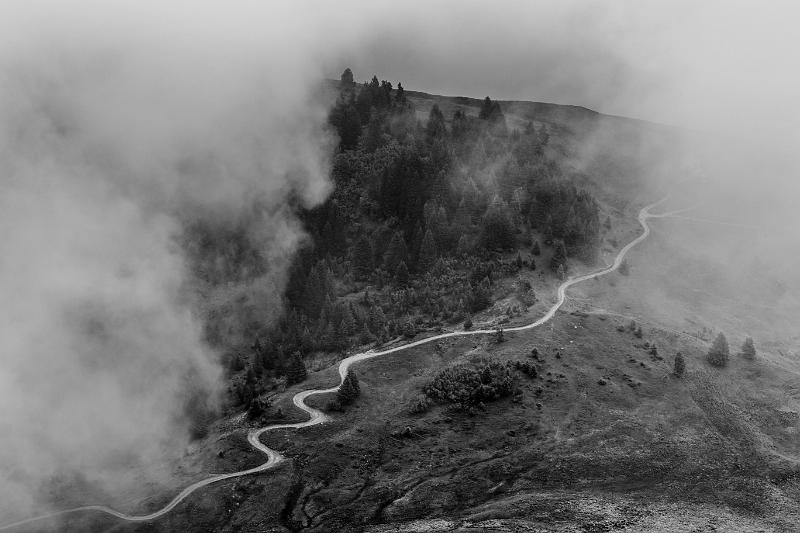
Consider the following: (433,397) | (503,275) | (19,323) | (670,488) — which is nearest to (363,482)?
(433,397)

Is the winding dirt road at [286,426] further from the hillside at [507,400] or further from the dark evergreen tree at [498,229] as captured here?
the dark evergreen tree at [498,229]

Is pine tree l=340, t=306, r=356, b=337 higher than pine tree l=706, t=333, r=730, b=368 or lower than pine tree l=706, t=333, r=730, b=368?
higher

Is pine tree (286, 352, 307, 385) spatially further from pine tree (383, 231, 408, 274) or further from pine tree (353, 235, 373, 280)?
pine tree (353, 235, 373, 280)

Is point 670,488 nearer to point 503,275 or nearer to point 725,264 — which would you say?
point 503,275

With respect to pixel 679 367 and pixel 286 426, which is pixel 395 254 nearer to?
pixel 286 426

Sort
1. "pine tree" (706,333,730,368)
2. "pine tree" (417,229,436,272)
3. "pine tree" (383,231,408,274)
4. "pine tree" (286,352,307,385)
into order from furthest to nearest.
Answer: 1. "pine tree" (383,231,408,274)
2. "pine tree" (417,229,436,272)
3. "pine tree" (286,352,307,385)
4. "pine tree" (706,333,730,368)

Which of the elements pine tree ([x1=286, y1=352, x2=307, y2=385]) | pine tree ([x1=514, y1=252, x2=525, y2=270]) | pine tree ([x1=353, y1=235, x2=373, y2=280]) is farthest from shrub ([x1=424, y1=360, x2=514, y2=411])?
pine tree ([x1=353, y1=235, x2=373, y2=280])

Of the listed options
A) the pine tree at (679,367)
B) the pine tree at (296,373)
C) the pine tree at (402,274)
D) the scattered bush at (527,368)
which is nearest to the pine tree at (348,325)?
the pine tree at (296,373)
